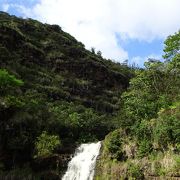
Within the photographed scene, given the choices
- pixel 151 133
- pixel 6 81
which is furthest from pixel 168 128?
pixel 6 81

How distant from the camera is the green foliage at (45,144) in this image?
40.5 m

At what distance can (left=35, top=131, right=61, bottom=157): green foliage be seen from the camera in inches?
1593

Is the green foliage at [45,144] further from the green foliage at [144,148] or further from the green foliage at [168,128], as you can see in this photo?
the green foliage at [168,128]

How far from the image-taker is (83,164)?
1540 inches

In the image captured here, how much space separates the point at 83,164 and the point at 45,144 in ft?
15.8

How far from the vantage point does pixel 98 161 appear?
121 feet

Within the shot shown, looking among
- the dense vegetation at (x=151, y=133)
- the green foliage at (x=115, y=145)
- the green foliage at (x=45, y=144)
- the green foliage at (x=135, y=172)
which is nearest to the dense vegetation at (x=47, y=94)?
the green foliage at (x=45, y=144)

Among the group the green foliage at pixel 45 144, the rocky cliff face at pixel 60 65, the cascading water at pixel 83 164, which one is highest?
the rocky cliff face at pixel 60 65

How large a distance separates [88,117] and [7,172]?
21122 mm

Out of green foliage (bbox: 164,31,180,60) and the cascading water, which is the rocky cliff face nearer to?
the cascading water

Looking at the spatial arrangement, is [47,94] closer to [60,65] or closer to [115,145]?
[60,65]

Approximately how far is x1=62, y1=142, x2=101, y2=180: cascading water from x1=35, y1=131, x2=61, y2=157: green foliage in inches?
102

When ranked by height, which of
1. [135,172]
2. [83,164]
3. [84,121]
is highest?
[84,121]

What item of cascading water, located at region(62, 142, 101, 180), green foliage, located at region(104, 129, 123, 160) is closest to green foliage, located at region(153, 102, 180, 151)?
green foliage, located at region(104, 129, 123, 160)
